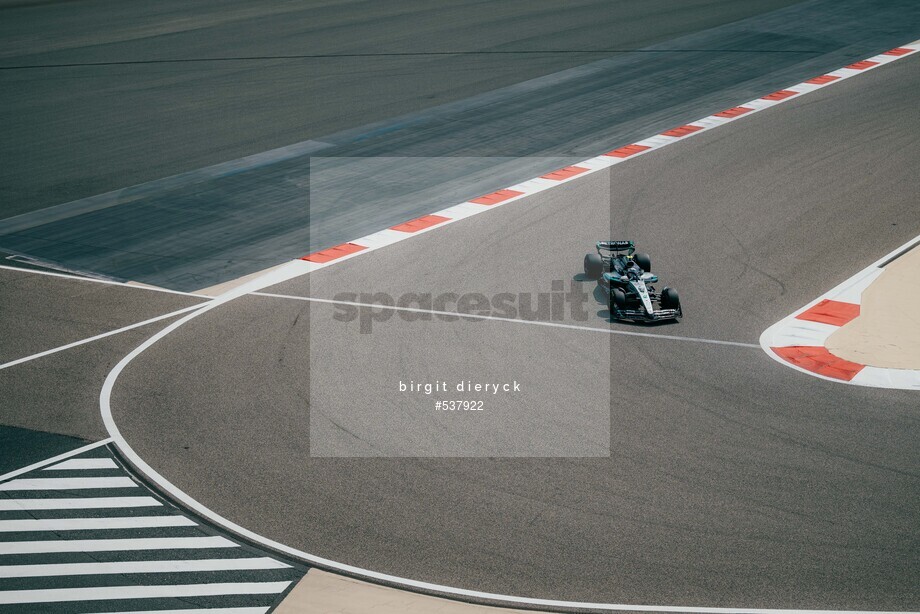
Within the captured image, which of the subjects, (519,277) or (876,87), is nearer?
(519,277)

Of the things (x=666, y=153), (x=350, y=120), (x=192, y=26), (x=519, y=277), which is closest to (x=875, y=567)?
(x=519, y=277)

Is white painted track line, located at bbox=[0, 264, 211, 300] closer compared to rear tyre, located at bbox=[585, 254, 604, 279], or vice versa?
Answer: rear tyre, located at bbox=[585, 254, 604, 279]

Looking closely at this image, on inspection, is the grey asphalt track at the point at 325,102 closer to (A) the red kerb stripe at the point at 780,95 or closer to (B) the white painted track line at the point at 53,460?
(A) the red kerb stripe at the point at 780,95

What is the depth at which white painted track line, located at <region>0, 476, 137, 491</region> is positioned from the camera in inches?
520

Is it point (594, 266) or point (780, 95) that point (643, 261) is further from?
point (780, 95)

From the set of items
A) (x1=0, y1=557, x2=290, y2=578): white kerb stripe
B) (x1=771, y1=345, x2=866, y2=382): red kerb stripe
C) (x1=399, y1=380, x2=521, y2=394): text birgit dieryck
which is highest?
(x1=771, y1=345, x2=866, y2=382): red kerb stripe

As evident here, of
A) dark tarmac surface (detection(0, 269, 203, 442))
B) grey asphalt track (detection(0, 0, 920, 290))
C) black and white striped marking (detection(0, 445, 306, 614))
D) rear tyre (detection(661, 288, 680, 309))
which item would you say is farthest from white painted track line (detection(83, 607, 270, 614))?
grey asphalt track (detection(0, 0, 920, 290))

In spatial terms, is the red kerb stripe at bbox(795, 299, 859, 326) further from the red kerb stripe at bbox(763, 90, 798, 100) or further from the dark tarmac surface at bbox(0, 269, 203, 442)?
the red kerb stripe at bbox(763, 90, 798, 100)

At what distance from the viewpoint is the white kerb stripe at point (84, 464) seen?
44.8 feet

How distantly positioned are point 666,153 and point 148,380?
616 inches

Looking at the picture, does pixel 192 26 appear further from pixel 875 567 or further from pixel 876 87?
pixel 875 567

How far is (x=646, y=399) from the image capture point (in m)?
14.8

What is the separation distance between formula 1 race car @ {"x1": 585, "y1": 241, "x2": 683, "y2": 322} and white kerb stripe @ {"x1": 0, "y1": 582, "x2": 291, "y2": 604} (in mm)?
8653

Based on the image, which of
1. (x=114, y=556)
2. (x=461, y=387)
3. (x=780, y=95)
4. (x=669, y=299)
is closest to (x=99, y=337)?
(x=114, y=556)
